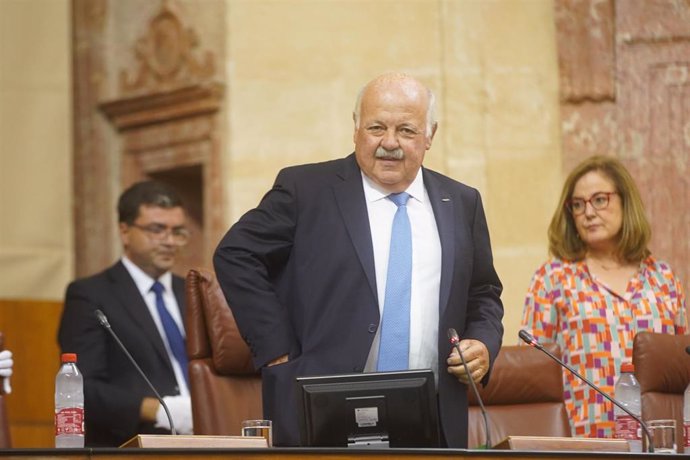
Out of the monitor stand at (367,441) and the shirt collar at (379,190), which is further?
the shirt collar at (379,190)

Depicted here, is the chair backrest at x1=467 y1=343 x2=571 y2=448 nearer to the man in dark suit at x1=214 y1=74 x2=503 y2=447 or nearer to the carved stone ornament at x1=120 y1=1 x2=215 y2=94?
the man in dark suit at x1=214 y1=74 x2=503 y2=447

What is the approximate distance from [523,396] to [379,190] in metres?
1.03

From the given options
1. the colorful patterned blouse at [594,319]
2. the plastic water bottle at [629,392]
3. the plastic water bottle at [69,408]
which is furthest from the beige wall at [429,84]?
the plastic water bottle at [69,408]

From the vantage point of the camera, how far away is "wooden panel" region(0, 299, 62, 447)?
7.13m

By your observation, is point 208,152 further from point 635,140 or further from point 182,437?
point 182,437

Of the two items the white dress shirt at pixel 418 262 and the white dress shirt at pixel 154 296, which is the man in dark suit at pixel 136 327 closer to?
the white dress shirt at pixel 154 296

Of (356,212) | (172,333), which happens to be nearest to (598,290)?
(356,212)

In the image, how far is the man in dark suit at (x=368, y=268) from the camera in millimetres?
3979

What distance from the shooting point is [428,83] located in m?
6.73

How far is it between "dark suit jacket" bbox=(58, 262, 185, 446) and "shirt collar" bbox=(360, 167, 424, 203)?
1.37 metres

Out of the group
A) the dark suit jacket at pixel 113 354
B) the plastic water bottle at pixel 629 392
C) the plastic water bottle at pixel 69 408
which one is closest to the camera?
the plastic water bottle at pixel 69 408

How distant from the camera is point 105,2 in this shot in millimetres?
7652

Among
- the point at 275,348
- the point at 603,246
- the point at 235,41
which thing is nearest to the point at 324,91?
the point at 235,41

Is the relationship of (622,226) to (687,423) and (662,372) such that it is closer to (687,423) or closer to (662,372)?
(662,372)
